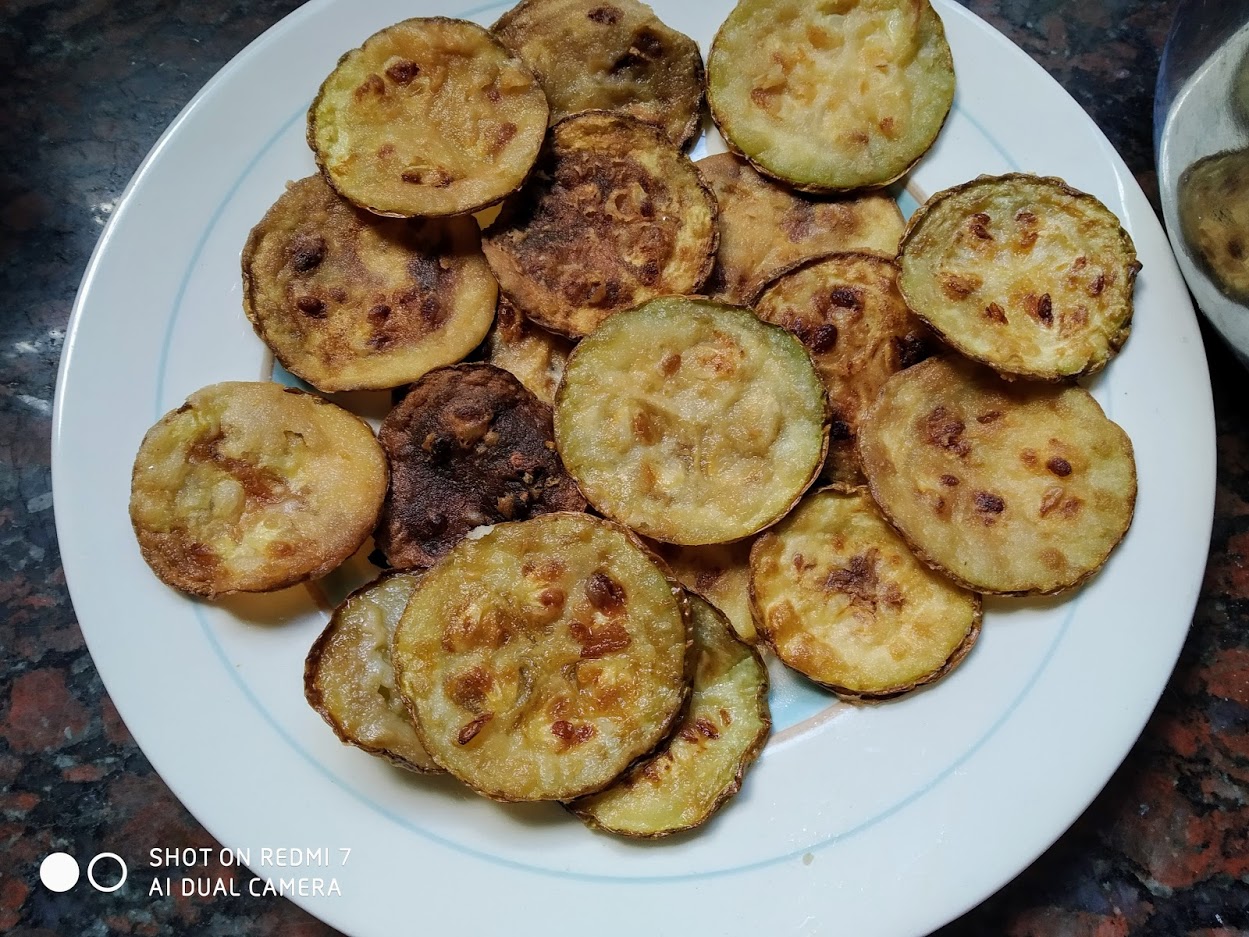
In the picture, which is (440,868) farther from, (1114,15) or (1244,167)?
(1114,15)

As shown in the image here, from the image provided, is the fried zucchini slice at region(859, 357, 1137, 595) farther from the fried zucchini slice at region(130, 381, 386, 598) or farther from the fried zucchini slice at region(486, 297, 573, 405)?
the fried zucchini slice at region(130, 381, 386, 598)

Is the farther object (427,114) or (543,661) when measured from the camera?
(427,114)

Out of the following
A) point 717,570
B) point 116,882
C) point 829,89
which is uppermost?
point 829,89

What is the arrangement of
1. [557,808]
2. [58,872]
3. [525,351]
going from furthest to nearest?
[58,872] < [525,351] < [557,808]

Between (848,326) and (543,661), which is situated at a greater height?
(848,326)

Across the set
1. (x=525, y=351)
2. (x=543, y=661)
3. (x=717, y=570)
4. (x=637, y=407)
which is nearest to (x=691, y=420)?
(x=637, y=407)

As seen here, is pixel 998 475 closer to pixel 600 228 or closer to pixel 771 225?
pixel 771 225

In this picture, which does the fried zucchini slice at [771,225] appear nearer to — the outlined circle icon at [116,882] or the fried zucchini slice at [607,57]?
the fried zucchini slice at [607,57]

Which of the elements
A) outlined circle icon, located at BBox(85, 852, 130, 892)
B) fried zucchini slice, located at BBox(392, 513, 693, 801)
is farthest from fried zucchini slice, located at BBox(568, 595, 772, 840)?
outlined circle icon, located at BBox(85, 852, 130, 892)
